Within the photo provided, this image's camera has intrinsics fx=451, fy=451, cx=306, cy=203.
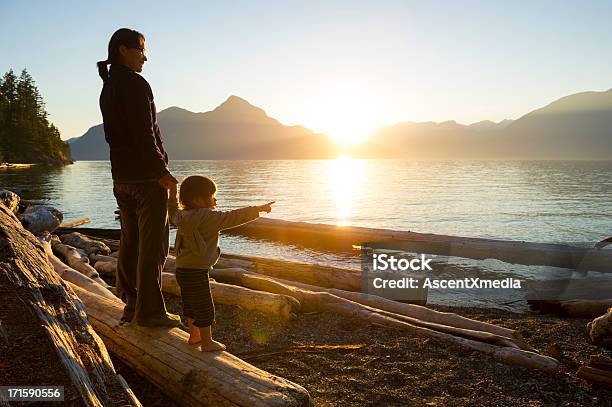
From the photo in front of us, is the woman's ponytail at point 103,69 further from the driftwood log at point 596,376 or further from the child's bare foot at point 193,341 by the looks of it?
the driftwood log at point 596,376

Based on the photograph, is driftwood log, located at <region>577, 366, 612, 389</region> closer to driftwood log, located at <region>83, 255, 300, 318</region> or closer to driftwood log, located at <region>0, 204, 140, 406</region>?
driftwood log, located at <region>83, 255, 300, 318</region>

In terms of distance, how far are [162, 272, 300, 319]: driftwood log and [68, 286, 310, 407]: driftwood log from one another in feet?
7.93

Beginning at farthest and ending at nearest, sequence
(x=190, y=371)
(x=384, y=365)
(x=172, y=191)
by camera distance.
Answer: (x=384, y=365) → (x=172, y=191) → (x=190, y=371)

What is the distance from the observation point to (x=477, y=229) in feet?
76.5

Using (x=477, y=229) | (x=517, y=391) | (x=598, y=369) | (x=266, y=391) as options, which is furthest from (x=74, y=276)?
(x=477, y=229)

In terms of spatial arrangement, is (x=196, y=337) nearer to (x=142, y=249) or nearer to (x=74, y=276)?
(x=142, y=249)

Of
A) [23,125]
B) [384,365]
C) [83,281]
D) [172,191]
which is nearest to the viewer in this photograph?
[172,191]

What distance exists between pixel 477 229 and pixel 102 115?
21683 mm

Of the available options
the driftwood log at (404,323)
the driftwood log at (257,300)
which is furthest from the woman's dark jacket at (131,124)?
the driftwood log at (404,323)

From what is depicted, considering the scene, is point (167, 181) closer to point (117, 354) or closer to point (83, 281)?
point (117, 354)

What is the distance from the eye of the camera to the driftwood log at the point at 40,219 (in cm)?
1447

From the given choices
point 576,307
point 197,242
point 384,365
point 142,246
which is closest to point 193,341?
point 197,242

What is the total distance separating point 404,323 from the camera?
22.6 feet

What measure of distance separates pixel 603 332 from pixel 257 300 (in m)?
5.42
